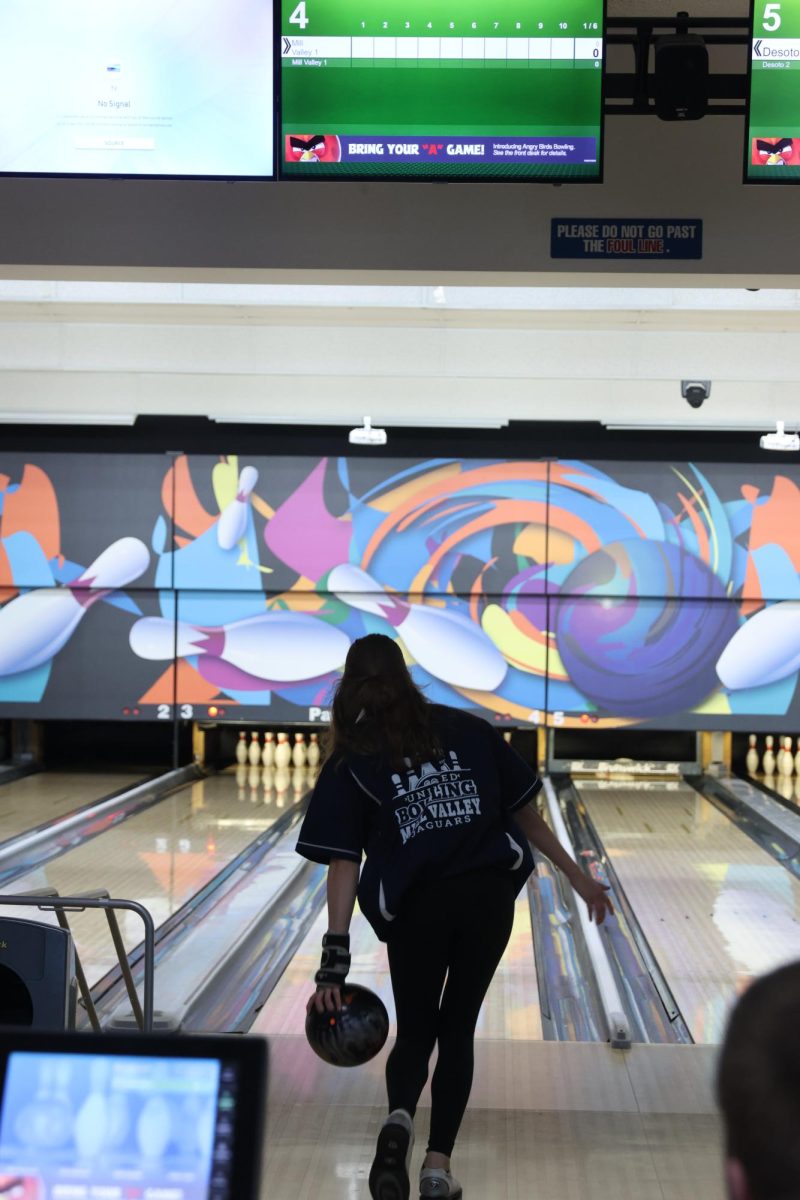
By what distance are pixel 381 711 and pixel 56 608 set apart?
649cm

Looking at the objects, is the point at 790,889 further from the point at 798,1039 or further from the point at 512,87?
the point at 798,1039

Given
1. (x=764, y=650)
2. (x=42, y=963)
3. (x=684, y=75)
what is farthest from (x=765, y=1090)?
(x=764, y=650)

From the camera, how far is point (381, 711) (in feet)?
8.59

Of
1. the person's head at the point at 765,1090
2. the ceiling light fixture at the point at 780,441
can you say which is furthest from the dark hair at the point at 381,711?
the ceiling light fixture at the point at 780,441

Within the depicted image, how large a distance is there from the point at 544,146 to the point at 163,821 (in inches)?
205

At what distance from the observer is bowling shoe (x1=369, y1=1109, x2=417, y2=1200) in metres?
2.38

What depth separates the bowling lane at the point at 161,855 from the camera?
211 inches

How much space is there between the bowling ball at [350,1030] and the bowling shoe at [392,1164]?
0.45 feet

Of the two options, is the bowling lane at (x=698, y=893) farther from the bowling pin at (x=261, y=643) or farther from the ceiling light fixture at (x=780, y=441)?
the ceiling light fixture at (x=780, y=441)

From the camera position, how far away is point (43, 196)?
3873 mm

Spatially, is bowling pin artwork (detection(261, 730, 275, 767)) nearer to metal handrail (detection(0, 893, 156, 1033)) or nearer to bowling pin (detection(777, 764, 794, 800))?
bowling pin (detection(777, 764, 794, 800))

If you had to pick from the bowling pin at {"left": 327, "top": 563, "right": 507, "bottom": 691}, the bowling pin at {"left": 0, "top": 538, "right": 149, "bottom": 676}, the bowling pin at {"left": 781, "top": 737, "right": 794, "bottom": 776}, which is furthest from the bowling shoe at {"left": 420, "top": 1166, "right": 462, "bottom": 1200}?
the bowling pin at {"left": 781, "top": 737, "right": 794, "bottom": 776}

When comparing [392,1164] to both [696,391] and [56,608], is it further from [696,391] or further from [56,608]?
[56,608]

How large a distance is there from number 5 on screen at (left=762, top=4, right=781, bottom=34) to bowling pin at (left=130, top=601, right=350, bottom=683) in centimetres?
568
